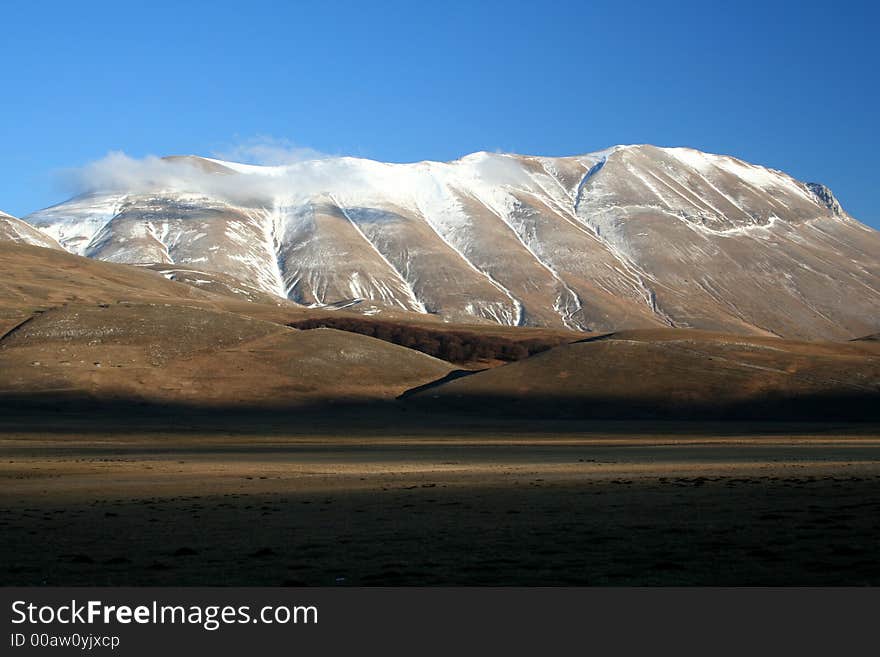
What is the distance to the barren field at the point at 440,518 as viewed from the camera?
23.0 meters

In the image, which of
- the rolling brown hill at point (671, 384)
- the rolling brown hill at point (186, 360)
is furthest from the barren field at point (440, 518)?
the rolling brown hill at point (186, 360)

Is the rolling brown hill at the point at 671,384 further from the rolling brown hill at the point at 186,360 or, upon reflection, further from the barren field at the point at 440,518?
the barren field at the point at 440,518

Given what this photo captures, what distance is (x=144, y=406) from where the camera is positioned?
455ft

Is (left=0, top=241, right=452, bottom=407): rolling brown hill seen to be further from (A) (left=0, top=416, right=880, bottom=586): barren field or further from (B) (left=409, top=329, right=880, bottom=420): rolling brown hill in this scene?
(A) (left=0, top=416, right=880, bottom=586): barren field

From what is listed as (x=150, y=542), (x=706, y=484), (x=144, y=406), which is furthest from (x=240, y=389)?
(x=150, y=542)

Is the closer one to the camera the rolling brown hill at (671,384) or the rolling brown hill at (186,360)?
the rolling brown hill at (671,384)

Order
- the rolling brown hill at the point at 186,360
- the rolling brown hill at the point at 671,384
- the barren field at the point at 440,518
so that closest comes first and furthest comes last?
the barren field at the point at 440,518, the rolling brown hill at the point at 671,384, the rolling brown hill at the point at 186,360

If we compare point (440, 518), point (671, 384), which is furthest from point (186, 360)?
point (440, 518)

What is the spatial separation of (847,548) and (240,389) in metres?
130

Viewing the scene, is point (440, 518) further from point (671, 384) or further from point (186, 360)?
point (186, 360)

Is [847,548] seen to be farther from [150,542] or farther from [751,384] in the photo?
[751,384]

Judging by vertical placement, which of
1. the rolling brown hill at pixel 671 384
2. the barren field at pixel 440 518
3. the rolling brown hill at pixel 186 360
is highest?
the rolling brown hill at pixel 186 360

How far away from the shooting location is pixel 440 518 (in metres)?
33.3

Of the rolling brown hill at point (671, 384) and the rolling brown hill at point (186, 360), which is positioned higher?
the rolling brown hill at point (186, 360)
